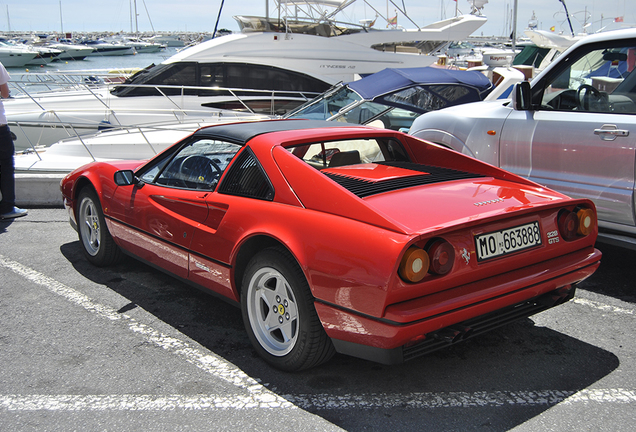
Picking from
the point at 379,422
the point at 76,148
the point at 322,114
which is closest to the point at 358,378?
the point at 379,422

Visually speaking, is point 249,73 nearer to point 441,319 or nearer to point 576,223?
point 576,223

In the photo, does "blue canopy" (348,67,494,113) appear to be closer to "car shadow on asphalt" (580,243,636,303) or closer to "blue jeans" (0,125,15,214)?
"car shadow on asphalt" (580,243,636,303)

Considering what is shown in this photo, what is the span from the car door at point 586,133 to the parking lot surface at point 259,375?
0.79 m

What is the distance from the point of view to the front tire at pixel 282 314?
9.47 feet

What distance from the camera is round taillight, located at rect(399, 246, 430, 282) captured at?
2.56m

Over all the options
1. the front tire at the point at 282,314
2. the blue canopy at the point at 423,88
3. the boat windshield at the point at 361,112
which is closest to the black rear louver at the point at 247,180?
the front tire at the point at 282,314

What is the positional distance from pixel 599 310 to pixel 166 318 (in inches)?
118

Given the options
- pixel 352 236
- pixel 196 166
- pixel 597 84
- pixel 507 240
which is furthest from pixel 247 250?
pixel 597 84

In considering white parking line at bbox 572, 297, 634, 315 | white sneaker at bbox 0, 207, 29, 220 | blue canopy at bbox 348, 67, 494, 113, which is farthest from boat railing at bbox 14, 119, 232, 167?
white parking line at bbox 572, 297, 634, 315

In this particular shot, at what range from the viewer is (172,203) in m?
3.85

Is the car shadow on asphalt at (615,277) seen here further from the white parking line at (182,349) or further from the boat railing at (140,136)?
the boat railing at (140,136)

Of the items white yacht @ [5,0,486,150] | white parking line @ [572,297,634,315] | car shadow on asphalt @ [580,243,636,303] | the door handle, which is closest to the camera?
white parking line @ [572,297,634,315]

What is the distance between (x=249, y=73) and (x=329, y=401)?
1188 cm

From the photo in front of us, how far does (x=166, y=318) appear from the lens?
3.91 metres
